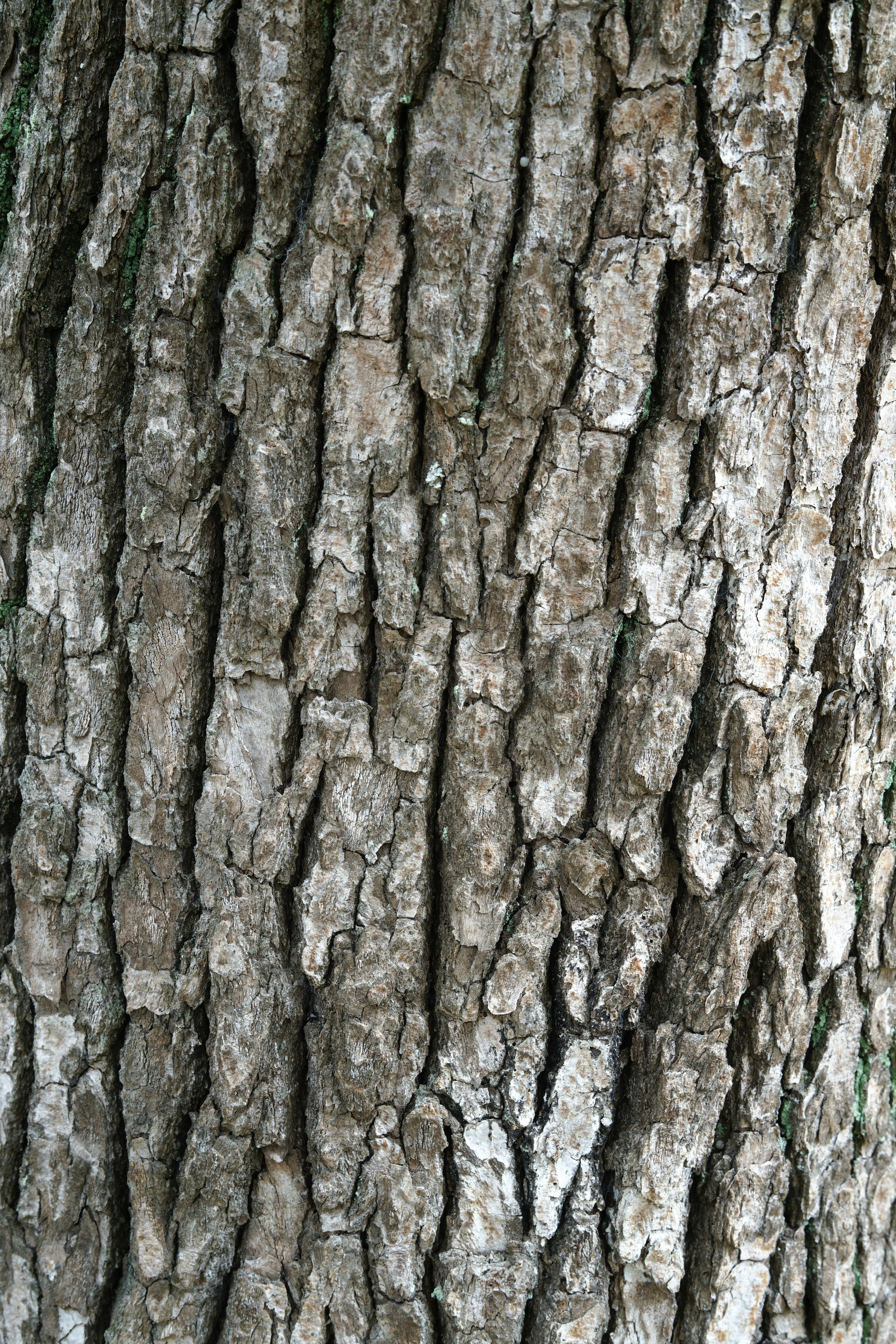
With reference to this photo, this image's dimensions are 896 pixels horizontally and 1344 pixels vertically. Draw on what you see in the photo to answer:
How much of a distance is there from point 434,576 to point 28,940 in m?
0.79

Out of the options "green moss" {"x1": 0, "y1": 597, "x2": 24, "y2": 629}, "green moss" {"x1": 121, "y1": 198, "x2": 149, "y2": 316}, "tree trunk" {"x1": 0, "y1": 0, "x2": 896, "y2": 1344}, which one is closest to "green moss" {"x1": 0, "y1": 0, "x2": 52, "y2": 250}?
"tree trunk" {"x1": 0, "y1": 0, "x2": 896, "y2": 1344}

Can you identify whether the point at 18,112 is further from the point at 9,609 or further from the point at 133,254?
the point at 9,609

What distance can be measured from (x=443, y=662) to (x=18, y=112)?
98 cm

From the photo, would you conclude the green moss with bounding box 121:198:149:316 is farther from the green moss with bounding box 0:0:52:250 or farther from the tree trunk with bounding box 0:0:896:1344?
the green moss with bounding box 0:0:52:250

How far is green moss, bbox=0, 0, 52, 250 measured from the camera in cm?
136

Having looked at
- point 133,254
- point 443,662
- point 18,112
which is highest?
point 18,112

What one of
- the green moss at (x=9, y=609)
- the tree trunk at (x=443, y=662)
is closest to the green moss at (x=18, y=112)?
the tree trunk at (x=443, y=662)

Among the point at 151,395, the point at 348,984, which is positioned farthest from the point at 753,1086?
the point at 151,395

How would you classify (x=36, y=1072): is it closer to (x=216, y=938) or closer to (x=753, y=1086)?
(x=216, y=938)

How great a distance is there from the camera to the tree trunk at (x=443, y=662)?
1235 millimetres

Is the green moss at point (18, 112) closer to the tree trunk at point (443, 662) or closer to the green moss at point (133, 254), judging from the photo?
the tree trunk at point (443, 662)

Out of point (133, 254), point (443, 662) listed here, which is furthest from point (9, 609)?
point (443, 662)

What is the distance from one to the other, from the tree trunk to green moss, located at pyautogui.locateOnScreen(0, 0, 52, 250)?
0.01m

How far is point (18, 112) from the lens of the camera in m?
1.38
